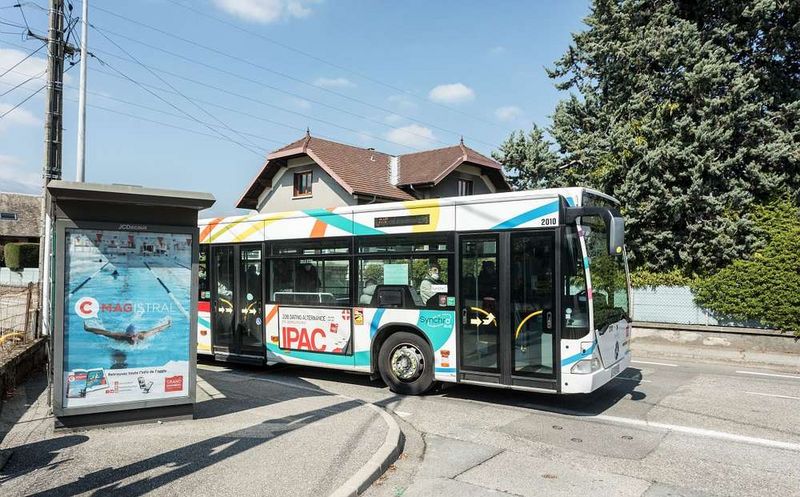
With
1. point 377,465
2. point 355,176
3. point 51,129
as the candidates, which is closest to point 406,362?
point 377,465

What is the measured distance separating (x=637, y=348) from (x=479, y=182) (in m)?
18.4

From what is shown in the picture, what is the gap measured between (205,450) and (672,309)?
567 inches

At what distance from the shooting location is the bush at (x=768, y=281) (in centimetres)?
1464

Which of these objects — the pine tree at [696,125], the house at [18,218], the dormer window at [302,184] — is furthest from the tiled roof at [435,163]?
the house at [18,218]

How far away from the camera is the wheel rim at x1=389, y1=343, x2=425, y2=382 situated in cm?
918

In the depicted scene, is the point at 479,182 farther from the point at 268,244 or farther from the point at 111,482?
the point at 111,482

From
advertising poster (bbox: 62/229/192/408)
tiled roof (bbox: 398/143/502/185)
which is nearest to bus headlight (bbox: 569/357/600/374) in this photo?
advertising poster (bbox: 62/229/192/408)

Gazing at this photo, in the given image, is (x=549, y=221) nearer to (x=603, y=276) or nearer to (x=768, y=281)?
(x=603, y=276)

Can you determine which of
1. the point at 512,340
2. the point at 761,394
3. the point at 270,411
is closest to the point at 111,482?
the point at 270,411

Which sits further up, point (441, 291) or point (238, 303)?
point (441, 291)

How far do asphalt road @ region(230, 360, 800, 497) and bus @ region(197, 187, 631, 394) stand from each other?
60cm

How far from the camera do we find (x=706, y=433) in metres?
7.02

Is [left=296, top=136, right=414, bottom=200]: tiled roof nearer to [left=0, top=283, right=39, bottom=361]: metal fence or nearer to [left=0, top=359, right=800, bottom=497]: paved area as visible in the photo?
[left=0, top=283, right=39, bottom=361]: metal fence

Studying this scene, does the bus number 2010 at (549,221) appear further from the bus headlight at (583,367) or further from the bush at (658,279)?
the bush at (658,279)
